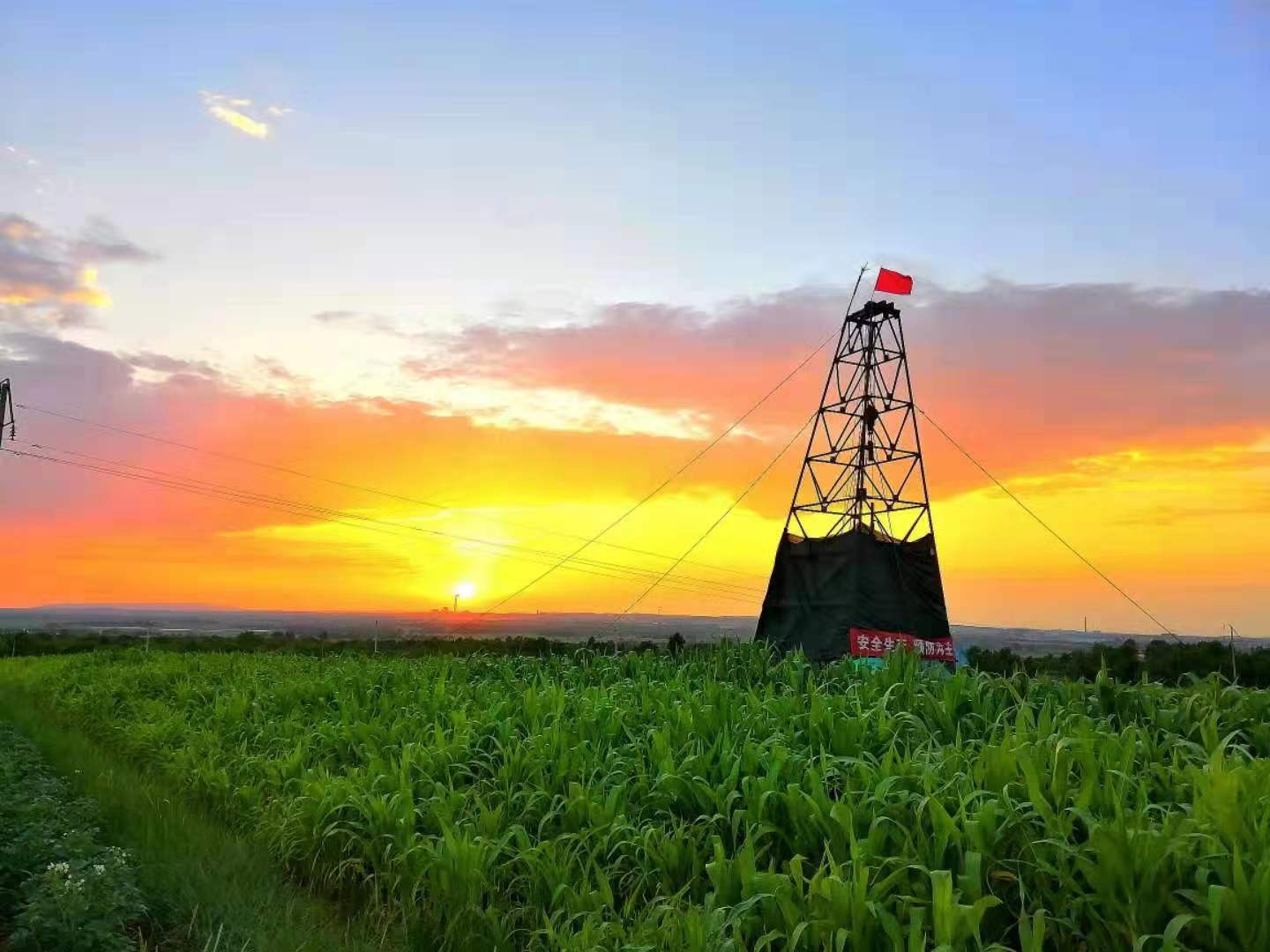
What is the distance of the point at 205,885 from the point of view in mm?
6230

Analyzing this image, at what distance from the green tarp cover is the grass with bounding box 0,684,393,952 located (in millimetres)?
14925

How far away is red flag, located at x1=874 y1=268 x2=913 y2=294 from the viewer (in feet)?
81.4

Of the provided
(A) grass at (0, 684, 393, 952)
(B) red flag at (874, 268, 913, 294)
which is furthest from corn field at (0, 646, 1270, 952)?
(B) red flag at (874, 268, 913, 294)

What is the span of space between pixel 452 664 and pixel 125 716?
6305mm

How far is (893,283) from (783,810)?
852 inches

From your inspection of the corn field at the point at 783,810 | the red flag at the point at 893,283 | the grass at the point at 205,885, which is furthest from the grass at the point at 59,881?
the red flag at the point at 893,283

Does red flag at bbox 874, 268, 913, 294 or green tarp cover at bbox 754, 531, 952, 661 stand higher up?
red flag at bbox 874, 268, 913, 294

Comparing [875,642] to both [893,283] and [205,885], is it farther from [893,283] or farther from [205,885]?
[205,885]

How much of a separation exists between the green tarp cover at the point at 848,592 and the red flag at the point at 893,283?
22.7 ft

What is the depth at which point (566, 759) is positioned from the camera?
7.00m

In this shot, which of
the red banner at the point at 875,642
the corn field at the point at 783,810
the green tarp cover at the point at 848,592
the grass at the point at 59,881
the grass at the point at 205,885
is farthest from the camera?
the green tarp cover at the point at 848,592

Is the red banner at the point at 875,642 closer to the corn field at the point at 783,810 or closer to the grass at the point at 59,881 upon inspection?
the corn field at the point at 783,810

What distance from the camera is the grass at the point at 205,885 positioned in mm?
5445

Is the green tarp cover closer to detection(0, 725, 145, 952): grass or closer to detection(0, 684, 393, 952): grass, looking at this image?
detection(0, 684, 393, 952): grass
